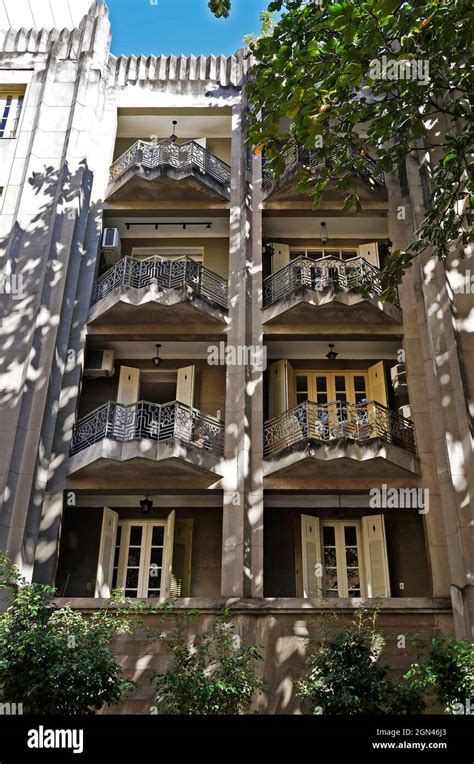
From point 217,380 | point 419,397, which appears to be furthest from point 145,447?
point 419,397

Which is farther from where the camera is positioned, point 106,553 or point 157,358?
point 157,358

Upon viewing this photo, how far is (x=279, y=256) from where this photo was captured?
17578 mm

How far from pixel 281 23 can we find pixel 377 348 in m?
7.59

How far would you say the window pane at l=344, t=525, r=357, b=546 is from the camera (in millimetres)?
14458

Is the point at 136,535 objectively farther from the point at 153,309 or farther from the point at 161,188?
the point at 161,188

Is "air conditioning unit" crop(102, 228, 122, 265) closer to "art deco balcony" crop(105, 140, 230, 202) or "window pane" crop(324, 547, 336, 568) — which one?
"art deco balcony" crop(105, 140, 230, 202)

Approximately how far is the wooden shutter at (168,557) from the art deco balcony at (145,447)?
2.63 feet

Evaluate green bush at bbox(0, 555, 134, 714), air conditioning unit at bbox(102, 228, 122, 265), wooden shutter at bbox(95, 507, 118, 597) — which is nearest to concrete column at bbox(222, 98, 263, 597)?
wooden shutter at bbox(95, 507, 118, 597)

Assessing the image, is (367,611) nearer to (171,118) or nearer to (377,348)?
(377,348)

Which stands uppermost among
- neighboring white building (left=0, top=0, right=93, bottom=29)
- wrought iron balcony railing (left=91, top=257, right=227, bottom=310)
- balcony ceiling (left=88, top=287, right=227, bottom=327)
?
neighboring white building (left=0, top=0, right=93, bottom=29)

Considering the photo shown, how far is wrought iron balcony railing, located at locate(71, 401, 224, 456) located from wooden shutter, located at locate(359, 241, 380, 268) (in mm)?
5691

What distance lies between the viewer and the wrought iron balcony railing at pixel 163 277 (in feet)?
52.9

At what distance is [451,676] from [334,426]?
5790 millimetres

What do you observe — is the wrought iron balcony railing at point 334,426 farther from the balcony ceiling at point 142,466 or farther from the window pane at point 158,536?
the window pane at point 158,536
